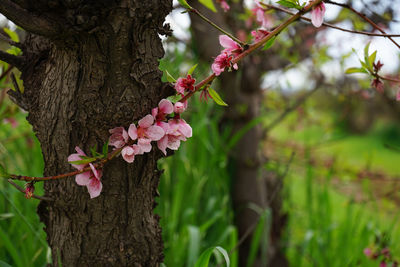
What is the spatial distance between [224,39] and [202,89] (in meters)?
0.09

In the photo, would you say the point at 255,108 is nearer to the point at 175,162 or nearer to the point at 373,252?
the point at 175,162

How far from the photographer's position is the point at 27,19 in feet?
1.69

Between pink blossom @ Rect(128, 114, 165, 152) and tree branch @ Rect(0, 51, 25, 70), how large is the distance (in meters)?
0.27

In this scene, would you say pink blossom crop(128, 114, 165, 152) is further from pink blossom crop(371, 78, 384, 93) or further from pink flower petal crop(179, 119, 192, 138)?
pink blossom crop(371, 78, 384, 93)

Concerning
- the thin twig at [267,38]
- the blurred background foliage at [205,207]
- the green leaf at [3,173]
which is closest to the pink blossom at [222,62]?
the thin twig at [267,38]

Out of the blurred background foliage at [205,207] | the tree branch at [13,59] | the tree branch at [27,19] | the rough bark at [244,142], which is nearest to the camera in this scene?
the tree branch at [27,19]

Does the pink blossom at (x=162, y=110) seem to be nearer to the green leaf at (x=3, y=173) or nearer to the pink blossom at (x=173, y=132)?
the pink blossom at (x=173, y=132)

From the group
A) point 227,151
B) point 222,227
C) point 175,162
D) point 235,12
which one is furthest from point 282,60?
point 222,227

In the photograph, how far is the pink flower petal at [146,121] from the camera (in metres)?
0.56

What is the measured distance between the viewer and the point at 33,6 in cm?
52

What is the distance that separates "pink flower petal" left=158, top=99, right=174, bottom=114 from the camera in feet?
1.88

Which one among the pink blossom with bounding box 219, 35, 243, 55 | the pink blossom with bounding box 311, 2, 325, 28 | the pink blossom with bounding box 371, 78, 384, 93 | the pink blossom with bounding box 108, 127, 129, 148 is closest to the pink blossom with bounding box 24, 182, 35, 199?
the pink blossom with bounding box 108, 127, 129, 148

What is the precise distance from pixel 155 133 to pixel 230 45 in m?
→ 0.19

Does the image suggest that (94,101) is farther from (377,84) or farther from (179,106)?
(377,84)
